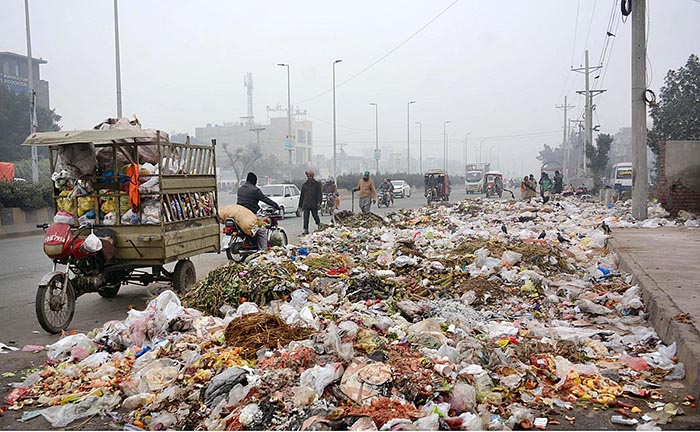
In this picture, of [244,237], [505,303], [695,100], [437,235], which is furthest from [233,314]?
[695,100]

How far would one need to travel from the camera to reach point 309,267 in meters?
8.31

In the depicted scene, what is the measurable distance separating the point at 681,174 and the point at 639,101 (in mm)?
2237

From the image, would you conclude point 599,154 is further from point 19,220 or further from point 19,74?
point 19,74

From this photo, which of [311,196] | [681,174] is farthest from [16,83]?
[681,174]

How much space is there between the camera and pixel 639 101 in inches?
585

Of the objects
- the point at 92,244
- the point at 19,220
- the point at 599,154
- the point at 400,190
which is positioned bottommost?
the point at 19,220

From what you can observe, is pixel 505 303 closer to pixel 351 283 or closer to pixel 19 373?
pixel 351 283

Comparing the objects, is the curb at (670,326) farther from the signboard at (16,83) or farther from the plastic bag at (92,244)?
the signboard at (16,83)

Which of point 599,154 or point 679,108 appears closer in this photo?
point 679,108

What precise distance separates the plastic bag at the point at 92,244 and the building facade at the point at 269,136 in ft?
323

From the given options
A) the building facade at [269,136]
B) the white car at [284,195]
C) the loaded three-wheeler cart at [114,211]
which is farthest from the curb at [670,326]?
the building facade at [269,136]

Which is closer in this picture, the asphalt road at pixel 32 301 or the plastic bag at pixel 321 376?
the plastic bag at pixel 321 376

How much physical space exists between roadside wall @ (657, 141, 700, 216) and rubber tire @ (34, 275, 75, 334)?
565 inches

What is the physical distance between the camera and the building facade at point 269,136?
10781cm
